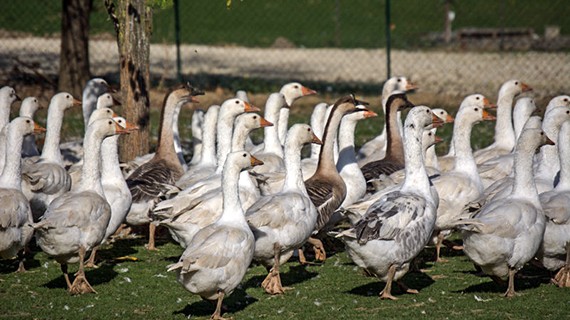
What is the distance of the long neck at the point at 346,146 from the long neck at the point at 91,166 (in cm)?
313

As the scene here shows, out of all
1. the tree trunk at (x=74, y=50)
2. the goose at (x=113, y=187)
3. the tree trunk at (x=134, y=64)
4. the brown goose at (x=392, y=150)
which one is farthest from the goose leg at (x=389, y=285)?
the tree trunk at (x=74, y=50)

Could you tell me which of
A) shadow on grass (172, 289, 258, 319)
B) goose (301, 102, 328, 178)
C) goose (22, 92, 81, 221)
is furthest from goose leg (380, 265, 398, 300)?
goose (22, 92, 81, 221)

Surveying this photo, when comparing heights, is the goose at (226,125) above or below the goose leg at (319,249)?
above

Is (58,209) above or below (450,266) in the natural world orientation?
above

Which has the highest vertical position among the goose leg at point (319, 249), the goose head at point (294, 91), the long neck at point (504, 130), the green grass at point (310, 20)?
the green grass at point (310, 20)

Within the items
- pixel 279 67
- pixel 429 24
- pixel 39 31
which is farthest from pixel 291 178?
pixel 429 24

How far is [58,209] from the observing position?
8.84 m

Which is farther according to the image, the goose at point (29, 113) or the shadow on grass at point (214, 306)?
the goose at point (29, 113)

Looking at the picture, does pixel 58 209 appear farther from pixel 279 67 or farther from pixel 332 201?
pixel 279 67

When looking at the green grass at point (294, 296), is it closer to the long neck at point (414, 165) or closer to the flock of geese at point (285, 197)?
the flock of geese at point (285, 197)

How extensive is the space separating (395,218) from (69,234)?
3.06 metres

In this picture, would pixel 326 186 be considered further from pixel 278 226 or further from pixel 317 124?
pixel 317 124

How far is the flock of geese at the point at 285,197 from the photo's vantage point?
8281mm

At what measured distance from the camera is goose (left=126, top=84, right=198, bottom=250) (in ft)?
36.0
